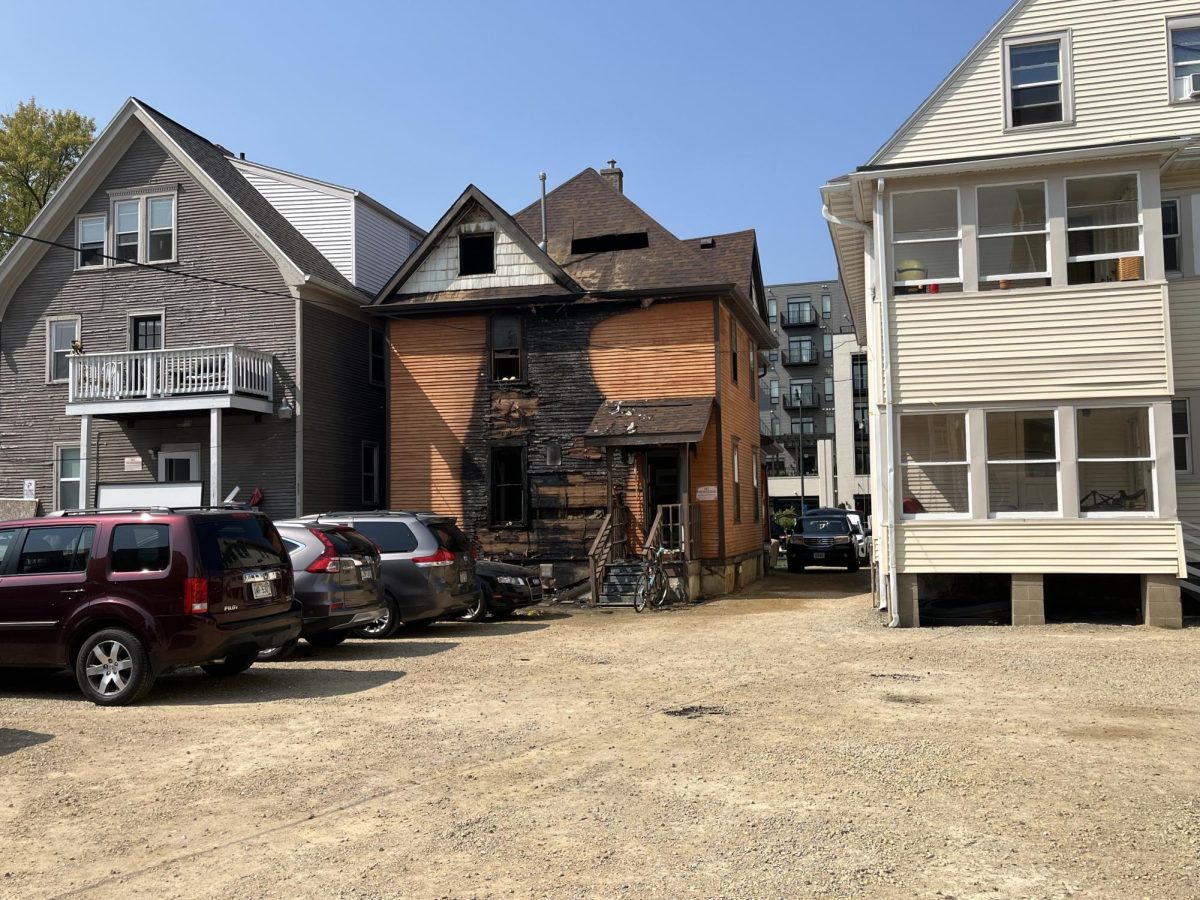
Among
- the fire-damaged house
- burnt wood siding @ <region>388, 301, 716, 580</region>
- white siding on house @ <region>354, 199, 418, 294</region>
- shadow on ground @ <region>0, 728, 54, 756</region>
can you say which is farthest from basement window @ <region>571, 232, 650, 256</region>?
shadow on ground @ <region>0, 728, 54, 756</region>

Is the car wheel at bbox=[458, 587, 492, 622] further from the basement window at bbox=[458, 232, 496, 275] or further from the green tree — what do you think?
the green tree

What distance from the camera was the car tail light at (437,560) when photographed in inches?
559

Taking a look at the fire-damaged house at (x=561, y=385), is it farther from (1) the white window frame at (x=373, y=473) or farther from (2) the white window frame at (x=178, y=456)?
(2) the white window frame at (x=178, y=456)

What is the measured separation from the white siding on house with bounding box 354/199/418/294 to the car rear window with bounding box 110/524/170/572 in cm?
1771

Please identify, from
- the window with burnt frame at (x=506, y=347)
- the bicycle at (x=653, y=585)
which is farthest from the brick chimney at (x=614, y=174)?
the bicycle at (x=653, y=585)

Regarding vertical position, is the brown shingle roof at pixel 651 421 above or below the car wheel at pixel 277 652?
above

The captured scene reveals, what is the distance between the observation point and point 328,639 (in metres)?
13.7

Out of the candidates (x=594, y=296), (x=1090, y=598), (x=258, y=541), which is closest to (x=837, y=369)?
(x=594, y=296)

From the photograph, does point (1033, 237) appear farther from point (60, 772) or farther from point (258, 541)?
point (60, 772)

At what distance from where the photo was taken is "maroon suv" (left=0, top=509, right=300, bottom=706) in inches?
369

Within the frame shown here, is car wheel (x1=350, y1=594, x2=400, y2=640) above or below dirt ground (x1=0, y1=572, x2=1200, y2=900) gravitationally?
above

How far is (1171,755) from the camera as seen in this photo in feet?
23.2

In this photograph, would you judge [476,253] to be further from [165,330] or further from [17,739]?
→ [17,739]

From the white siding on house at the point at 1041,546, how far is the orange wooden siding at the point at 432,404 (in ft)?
36.5
